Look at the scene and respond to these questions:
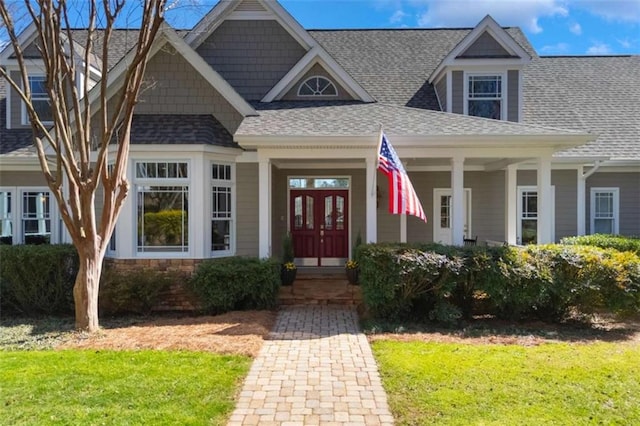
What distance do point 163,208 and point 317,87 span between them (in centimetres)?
563

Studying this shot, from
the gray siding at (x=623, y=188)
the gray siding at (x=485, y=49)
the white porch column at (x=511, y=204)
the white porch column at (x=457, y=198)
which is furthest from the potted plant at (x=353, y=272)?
the gray siding at (x=623, y=188)

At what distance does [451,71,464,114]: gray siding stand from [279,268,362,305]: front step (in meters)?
6.02

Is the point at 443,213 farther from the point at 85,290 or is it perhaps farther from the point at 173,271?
the point at 85,290

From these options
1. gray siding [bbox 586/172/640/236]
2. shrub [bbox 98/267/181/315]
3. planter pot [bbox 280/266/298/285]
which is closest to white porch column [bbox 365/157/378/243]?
planter pot [bbox 280/266/298/285]

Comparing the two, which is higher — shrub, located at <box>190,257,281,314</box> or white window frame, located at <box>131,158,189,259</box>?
white window frame, located at <box>131,158,189,259</box>

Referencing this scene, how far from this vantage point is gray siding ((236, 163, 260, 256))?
34.2 feet

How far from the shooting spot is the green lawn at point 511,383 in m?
4.34

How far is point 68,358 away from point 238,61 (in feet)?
30.3

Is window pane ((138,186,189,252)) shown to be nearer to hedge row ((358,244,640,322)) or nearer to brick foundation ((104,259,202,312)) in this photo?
brick foundation ((104,259,202,312))

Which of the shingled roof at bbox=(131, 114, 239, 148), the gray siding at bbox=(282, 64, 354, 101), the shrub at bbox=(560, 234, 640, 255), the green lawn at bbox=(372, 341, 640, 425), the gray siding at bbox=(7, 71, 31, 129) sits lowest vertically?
the green lawn at bbox=(372, 341, 640, 425)

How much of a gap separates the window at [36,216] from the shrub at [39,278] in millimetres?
3327

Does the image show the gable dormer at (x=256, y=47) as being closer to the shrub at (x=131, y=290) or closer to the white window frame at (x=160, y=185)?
the white window frame at (x=160, y=185)

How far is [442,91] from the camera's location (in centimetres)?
1324

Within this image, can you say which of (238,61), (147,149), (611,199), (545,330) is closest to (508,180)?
(611,199)
